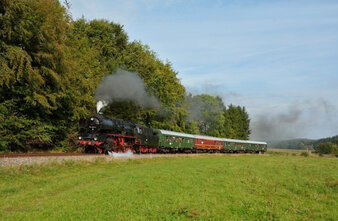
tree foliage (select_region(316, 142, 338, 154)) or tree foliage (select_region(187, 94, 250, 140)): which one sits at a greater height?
tree foliage (select_region(187, 94, 250, 140))

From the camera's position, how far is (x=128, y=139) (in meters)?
26.8

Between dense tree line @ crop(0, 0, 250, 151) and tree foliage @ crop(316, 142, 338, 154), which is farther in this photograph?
tree foliage @ crop(316, 142, 338, 154)

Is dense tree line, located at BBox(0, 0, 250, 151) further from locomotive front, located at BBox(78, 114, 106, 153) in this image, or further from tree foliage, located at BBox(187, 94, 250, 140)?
tree foliage, located at BBox(187, 94, 250, 140)

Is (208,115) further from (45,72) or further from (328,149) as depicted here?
(45,72)

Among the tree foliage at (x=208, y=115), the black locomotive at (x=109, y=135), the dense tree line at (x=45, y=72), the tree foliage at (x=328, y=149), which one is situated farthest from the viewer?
the tree foliage at (x=328, y=149)

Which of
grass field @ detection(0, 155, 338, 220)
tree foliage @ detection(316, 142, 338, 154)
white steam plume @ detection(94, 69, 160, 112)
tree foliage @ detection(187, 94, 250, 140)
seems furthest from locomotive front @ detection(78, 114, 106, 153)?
tree foliage @ detection(316, 142, 338, 154)

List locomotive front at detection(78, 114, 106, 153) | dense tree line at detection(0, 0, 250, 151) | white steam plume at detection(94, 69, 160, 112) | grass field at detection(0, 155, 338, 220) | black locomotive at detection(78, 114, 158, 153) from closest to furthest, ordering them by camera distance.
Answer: grass field at detection(0, 155, 338, 220) < dense tree line at detection(0, 0, 250, 151) < locomotive front at detection(78, 114, 106, 153) < black locomotive at detection(78, 114, 158, 153) < white steam plume at detection(94, 69, 160, 112)

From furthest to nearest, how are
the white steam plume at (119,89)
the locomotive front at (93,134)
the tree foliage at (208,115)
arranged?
the tree foliage at (208,115) → the white steam plume at (119,89) → the locomotive front at (93,134)

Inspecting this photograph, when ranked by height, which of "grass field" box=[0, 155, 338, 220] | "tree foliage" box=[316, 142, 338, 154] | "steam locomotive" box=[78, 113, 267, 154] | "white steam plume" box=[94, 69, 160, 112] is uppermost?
"white steam plume" box=[94, 69, 160, 112]

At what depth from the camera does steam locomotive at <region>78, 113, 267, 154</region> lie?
22.6 metres

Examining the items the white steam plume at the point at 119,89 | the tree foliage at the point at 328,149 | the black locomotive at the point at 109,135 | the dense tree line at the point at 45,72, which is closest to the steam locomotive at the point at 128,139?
the black locomotive at the point at 109,135

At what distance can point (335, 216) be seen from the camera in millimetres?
7930

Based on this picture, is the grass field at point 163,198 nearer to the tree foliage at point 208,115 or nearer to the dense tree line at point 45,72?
the dense tree line at point 45,72

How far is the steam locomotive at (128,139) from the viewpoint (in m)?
22.6
